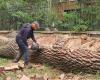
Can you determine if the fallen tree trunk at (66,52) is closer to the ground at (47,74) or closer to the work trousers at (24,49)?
the ground at (47,74)

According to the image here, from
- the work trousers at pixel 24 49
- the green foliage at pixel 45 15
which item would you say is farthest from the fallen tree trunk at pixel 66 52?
the green foliage at pixel 45 15

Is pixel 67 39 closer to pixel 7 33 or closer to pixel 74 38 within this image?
pixel 74 38

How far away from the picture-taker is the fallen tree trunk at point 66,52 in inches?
447

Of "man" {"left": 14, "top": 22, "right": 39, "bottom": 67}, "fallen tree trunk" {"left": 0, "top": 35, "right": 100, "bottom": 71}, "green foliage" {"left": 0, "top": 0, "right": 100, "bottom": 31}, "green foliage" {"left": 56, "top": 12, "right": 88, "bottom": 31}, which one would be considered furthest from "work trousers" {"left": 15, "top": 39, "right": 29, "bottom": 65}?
"green foliage" {"left": 56, "top": 12, "right": 88, "bottom": 31}

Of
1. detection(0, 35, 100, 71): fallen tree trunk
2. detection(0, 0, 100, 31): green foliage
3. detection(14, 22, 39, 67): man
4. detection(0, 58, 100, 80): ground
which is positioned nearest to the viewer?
detection(0, 58, 100, 80): ground

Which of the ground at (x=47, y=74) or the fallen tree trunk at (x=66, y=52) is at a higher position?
the fallen tree trunk at (x=66, y=52)

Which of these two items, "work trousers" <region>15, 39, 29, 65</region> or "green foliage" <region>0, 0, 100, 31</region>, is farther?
"green foliage" <region>0, 0, 100, 31</region>

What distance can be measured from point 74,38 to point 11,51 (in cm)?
233

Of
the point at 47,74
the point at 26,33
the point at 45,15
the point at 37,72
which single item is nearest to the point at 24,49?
the point at 26,33

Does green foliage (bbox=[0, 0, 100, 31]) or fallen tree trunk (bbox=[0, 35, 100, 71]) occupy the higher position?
green foliage (bbox=[0, 0, 100, 31])

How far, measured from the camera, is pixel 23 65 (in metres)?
12.5

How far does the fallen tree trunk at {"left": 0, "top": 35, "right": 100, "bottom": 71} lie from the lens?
11.4 m

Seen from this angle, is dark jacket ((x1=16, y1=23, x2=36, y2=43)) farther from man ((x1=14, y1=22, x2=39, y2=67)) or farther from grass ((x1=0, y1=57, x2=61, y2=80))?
grass ((x1=0, y1=57, x2=61, y2=80))

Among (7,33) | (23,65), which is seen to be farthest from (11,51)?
(7,33)
